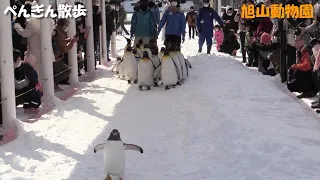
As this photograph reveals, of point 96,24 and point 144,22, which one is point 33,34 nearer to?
point 144,22

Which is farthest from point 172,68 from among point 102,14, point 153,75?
point 102,14

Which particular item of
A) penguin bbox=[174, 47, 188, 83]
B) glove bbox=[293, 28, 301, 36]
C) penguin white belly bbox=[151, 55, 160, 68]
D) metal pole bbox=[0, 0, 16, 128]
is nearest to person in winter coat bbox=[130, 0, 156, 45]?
penguin bbox=[174, 47, 188, 83]

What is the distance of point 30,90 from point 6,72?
1058 mm

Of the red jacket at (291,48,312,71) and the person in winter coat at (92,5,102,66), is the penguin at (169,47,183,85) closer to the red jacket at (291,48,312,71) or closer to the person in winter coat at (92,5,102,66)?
the red jacket at (291,48,312,71)

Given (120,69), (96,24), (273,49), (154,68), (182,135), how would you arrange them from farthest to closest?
(96,24) < (120,69) < (273,49) < (154,68) < (182,135)

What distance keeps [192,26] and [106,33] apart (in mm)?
9277

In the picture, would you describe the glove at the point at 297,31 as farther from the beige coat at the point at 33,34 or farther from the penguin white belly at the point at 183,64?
the beige coat at the point at 33,34

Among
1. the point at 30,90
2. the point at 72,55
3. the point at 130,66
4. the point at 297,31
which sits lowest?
the point at 30,90

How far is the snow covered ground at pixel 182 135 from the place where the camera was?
4676 mm

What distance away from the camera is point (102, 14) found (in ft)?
44.7

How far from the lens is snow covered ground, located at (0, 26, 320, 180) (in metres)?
4.68

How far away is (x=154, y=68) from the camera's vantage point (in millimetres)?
9242

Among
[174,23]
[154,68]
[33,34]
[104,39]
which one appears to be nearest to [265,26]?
[174,23]

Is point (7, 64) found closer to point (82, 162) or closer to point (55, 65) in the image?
point (82, 162)
